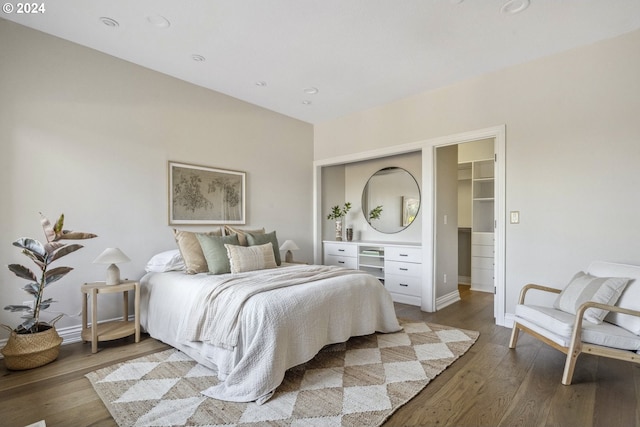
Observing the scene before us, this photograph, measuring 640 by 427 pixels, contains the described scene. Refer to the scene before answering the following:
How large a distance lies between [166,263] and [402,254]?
2911mm

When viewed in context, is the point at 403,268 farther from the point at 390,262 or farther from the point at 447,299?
the point at 447,299

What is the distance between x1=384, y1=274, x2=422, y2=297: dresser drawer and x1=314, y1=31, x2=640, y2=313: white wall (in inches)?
42.2

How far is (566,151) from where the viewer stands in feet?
10.0

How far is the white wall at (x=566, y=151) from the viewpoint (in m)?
2.76

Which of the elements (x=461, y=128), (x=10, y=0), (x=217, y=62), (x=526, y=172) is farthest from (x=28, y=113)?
(x=526, y=172)

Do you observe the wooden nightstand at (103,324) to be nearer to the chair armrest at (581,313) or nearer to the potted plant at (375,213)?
the chair armrest at (581,313)

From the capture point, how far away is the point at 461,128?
12.3 ft

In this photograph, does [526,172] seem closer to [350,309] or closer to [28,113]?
[350,309]

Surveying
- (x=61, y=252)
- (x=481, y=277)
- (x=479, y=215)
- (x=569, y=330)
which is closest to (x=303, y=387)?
(x=569, y=330)

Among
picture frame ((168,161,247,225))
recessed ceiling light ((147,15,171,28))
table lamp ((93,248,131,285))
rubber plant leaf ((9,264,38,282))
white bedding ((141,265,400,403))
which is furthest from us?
picture frame ((168,161,247,225))

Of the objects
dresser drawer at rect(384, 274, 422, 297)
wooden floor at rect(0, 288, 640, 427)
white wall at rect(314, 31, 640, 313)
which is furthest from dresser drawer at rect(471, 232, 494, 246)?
wooden floor at rect(0, 288, 640, 427)

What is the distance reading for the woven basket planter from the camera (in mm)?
2316

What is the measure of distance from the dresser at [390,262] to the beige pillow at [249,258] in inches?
70.4

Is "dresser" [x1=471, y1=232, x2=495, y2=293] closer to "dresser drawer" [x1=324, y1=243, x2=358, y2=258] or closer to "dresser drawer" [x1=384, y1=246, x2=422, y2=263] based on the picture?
"dresser drawer" [x1=384, y1=246, x2=422, y2=263]
